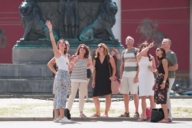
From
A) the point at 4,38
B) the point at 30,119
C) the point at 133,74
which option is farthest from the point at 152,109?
the point at 4,38

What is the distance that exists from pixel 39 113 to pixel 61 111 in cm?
185

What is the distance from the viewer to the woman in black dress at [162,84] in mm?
14367

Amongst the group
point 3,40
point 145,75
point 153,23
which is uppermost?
point 153,23

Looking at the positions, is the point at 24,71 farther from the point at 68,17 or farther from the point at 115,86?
the point at 115,86

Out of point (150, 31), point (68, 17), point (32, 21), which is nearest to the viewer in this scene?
point (68, 17)

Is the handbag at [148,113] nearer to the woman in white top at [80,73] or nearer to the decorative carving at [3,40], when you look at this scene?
the woman in white top at [80,73]

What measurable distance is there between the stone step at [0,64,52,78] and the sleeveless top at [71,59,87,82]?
7.52m

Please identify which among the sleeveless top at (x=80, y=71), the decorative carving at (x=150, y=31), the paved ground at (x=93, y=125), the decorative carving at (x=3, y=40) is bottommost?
the paved ground at (x=93, y=125)

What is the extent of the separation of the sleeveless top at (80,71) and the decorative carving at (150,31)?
3244 cm

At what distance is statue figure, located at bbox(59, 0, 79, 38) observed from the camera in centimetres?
2364

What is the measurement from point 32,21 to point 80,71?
891cm

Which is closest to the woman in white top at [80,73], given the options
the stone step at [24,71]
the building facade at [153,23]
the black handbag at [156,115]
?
the black handbag at [156,115]

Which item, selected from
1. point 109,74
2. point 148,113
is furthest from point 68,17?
point 148,113

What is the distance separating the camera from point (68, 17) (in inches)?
931
